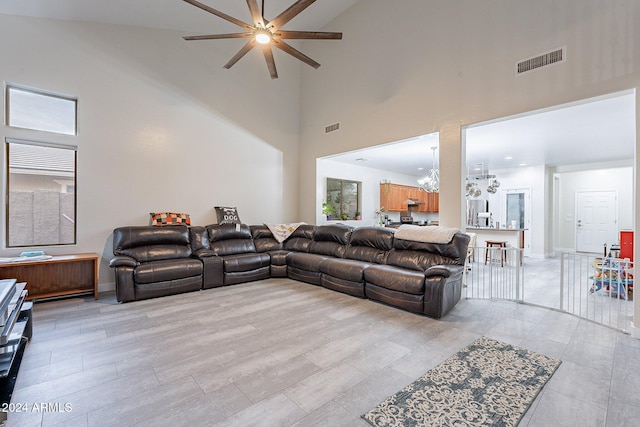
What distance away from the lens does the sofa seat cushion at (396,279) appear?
11.6 ft

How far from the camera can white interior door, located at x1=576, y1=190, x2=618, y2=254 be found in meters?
8.57

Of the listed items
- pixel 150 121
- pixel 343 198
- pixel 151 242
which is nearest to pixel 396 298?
pixel 151 242

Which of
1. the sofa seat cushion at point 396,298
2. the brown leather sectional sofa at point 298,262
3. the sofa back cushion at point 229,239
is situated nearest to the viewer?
the sofa seat cushion at point 396,298

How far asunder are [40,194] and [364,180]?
7.33 m

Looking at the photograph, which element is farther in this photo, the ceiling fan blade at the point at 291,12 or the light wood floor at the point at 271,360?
the ceiling fan blade at the point at 291,12

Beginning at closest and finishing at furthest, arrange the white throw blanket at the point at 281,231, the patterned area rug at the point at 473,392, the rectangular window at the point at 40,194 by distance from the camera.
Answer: the patterned area rug at the point at 473,392 → the rectangular window at the point at 40,194 → the white throw blanket at the point at 281,231

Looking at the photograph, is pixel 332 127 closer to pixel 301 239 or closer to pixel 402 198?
pixel 301 239

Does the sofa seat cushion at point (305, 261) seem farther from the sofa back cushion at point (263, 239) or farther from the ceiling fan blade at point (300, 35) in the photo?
the ceiling fan blade at point (300, 35)

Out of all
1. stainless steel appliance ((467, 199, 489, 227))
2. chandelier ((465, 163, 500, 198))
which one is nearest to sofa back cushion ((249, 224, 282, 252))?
chandelier ((465, 163, 500, 198))

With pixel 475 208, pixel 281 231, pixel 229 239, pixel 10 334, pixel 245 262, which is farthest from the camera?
pixel 475 208

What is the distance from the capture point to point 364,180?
29.0 ft

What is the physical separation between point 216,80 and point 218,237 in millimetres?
3285

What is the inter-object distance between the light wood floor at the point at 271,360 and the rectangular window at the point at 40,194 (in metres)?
1.11

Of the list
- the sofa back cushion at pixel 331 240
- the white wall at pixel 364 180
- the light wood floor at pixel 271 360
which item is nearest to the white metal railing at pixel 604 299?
the light wood floor at pixel 271 360
